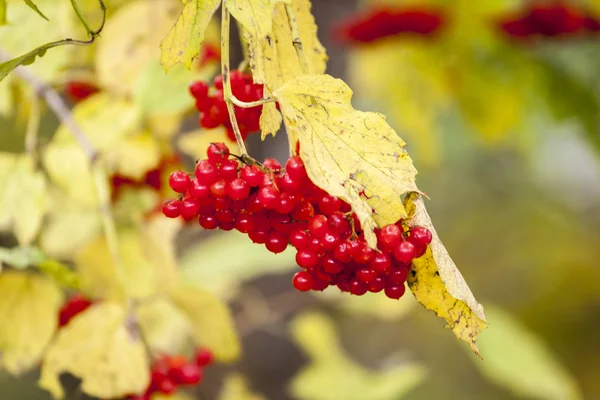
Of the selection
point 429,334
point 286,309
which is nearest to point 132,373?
point 286,309

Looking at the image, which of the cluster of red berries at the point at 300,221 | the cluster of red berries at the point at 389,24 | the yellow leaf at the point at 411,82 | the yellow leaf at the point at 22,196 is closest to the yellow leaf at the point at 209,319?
the yellow leaf at the point at 22,196

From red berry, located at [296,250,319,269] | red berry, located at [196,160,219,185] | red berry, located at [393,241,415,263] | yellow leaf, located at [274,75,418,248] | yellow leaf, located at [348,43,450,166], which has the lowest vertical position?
red berry, located at [296,250,319,269]

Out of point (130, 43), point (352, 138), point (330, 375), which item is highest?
point (130, 43)

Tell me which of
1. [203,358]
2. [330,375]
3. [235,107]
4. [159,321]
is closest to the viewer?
[235,107]

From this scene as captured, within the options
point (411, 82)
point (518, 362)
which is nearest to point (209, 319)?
point (518, 362)

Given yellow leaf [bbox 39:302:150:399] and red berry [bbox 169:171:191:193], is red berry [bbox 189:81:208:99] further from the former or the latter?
yellow leaf [bbox 39:302:150:399]

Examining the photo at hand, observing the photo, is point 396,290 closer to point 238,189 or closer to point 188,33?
point 238,189

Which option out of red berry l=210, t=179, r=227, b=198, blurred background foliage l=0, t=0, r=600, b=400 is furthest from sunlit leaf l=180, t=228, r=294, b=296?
red berry l=210, t=179, r=227, b=198
